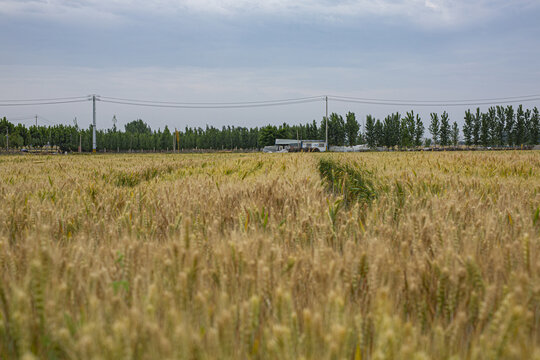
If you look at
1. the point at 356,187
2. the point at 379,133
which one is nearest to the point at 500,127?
the point at 379,133

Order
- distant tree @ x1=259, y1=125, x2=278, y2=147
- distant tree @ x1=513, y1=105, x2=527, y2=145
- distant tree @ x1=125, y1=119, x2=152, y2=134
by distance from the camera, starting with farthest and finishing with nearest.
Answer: distant tree @ x1=125, y1=119, x2=152, y2=134 < distant tree @ x1=259, y1=125, x2=278, y2=147 < distant tree @ x1=513, y1=105, x2=527, y2=145

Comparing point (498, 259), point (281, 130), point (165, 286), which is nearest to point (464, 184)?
point (498, 259)

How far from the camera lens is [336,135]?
91938 millimetres

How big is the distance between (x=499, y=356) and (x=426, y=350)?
16 cm

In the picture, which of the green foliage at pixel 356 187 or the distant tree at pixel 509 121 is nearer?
the green foliage at pixel 356 187

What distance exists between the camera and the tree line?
78.8 metres

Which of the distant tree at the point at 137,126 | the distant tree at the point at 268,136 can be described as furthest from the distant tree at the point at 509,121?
the distant tree at the point at 137,126

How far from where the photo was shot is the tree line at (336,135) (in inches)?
3100

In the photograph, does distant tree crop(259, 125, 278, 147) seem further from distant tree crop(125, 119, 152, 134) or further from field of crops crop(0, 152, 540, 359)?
field of crops crop(0, 152, 540, 359)

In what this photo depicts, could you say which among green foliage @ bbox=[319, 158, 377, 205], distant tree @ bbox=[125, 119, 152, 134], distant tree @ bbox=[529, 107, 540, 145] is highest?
distant tree @ bbox=[125, 119, 152, 134]

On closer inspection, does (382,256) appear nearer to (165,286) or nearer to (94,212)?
(165,286)

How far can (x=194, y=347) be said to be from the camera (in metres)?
0.79

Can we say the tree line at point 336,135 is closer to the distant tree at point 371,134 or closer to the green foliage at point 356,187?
the distant tree at point 371,134

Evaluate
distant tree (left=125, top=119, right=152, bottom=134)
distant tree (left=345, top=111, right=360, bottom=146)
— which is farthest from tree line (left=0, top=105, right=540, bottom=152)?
distant tree (left=125, top=119, right=152, bottom=134)
